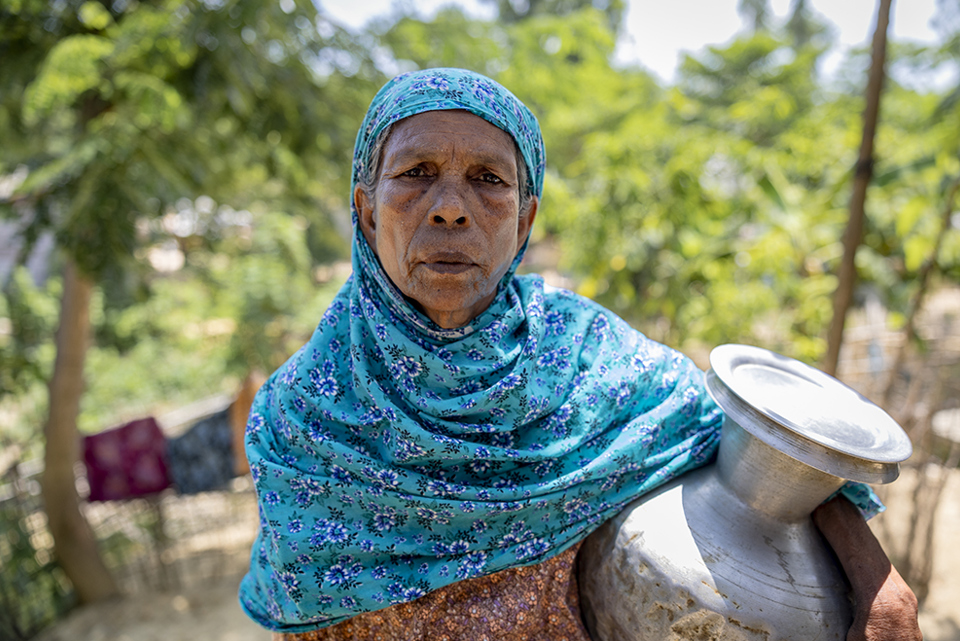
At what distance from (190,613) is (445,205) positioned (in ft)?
20.1

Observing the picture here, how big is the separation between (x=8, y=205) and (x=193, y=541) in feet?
13.3

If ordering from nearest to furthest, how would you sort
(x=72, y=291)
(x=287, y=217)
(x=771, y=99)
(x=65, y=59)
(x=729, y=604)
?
(x=729, y=604), (x=65, y=59), (x=72, y=291), (x=771, y=99), (x=287, y=217)

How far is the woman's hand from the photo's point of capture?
104cm

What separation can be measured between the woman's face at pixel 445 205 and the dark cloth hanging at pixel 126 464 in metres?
5.14

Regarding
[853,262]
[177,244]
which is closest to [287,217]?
[177,244]

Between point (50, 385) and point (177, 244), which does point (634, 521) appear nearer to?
point (50, 385)

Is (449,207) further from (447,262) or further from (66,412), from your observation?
(66,412)

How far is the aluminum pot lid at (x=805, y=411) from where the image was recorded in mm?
1048

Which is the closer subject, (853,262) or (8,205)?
(853,262)

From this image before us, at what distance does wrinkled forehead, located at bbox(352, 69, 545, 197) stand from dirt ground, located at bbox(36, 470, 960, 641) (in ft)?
15.1

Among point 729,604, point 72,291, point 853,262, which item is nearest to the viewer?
point 729,604

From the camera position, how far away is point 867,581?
1.09 meters

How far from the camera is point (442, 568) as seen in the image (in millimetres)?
1189

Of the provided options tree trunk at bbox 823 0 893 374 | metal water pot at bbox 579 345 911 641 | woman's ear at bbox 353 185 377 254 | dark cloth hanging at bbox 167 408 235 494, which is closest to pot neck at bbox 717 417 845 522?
metal water pot at bbox 579 345 911 641
